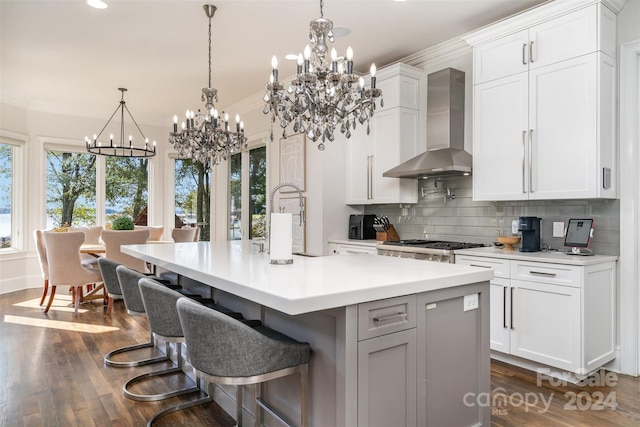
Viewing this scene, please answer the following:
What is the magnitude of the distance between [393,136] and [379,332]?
311 cm

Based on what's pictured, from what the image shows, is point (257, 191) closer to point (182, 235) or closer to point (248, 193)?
point (248, 193)

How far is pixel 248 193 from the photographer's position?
664 centimetres

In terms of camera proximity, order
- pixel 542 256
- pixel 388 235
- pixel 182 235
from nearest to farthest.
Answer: pixel 542 256
pixel 388 235
pixel 182 235

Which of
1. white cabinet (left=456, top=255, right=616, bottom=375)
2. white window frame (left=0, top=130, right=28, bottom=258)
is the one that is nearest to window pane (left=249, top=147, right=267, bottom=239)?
white window frame (left=0, top=130, right=28, bottom=258)

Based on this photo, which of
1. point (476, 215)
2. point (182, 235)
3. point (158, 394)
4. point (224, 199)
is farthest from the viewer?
point (224, 199)

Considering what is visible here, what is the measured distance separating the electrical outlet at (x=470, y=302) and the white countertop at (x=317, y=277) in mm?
90

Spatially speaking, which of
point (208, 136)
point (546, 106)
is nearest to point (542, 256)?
point (546, 106)

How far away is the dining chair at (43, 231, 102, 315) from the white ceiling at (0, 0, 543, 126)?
6.67 feet

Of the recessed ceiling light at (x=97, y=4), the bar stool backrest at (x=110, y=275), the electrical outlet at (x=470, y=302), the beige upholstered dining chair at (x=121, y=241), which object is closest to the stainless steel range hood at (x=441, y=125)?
the electrical outlet at (x=470, y=302)

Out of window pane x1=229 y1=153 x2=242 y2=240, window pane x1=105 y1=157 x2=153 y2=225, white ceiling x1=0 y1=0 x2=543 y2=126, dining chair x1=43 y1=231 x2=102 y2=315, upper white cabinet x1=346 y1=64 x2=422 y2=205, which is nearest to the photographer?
white ceiling x1=0 y1=0 x2=543 y2=126

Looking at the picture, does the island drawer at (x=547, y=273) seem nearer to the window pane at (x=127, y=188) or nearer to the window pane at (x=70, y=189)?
the window pane at (x=127, y=188)

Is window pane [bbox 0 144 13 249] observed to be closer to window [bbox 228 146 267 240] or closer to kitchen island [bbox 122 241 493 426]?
window [bbox 228 146 267 240]

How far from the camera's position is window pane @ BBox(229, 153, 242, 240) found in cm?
689

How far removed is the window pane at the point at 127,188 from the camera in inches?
287
